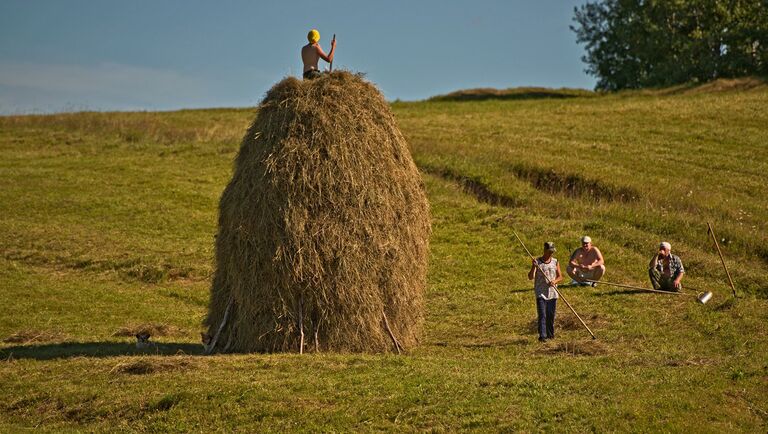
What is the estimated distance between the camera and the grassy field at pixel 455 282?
46.6ft

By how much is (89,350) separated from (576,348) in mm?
9177

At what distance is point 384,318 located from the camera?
60.1 ft

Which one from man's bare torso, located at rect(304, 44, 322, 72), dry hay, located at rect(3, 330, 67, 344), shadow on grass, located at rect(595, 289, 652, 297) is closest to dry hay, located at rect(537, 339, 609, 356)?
shadow on grass, located at rect(595, 289, 652, 297)

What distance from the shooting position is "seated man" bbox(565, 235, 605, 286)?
24.8 m

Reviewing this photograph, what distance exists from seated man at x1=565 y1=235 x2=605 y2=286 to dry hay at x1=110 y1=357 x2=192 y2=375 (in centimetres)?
1165

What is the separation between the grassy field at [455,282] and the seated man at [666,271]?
58 centimetres

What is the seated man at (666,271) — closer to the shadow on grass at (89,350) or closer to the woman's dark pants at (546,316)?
the woman's dark pants at (546,316)

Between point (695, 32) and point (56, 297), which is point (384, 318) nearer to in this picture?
point (56, 297)

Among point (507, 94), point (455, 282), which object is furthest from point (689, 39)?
point (455, 282)

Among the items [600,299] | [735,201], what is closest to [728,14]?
[735,201]

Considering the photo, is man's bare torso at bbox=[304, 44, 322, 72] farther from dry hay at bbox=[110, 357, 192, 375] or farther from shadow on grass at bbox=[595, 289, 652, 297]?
shadow on grass at bbox=[595, 289, 652, 297]

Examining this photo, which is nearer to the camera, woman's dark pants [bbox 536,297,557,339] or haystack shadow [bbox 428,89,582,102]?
woman's dark pants [bbox 536,297,557,339]

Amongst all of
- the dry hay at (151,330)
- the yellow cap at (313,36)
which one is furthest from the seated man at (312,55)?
the dry hay at (151,330)

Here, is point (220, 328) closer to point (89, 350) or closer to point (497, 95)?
point (89, 350)
